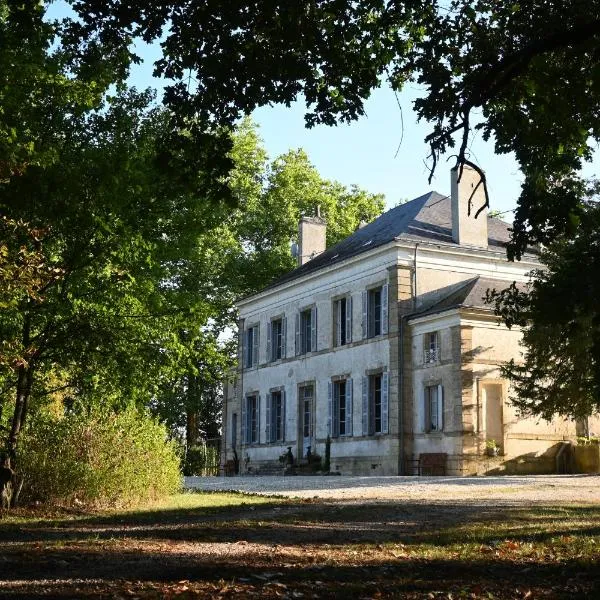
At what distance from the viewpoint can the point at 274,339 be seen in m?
38.6

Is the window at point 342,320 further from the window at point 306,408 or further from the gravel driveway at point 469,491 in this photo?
the gravel driveway at point 469,491

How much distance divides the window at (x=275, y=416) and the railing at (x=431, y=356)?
9.35m

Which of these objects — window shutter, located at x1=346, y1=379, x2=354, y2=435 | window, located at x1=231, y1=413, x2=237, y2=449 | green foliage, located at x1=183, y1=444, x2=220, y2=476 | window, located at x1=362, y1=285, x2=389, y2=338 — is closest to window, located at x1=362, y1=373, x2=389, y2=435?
window shutter, located at x1=346, y1=379, x2=354, y2=435

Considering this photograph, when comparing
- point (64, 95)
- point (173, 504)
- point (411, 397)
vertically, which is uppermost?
point (64, 95)

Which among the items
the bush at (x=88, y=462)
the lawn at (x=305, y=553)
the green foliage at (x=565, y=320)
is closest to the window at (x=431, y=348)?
the green foliage at (x=565, y=320)

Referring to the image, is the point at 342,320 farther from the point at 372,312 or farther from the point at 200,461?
the point at 200,461

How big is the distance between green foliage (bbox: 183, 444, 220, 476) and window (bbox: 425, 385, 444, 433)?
1458 cm

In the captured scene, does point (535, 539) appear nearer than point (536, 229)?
No

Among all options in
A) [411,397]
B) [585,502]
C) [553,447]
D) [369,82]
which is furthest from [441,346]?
[369,82]

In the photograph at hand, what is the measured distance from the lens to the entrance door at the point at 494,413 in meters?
27.5

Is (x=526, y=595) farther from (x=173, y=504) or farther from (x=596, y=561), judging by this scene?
(x=173, y=504)

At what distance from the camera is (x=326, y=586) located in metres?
6.39

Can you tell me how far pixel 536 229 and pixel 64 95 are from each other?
26.6 feet

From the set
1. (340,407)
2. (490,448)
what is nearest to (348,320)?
(340,407)
